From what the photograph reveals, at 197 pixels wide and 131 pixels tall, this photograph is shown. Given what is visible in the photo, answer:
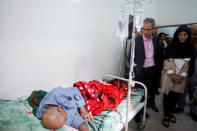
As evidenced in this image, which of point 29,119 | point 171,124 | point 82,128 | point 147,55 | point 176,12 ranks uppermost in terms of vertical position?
point 176,12

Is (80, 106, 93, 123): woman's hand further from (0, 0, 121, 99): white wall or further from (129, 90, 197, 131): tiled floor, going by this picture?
(129, 90, 197, 131): tiled floor

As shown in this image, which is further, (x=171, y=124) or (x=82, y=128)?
(x=171, y=124)

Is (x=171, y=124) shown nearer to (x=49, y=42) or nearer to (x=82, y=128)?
(x=82, y=128)

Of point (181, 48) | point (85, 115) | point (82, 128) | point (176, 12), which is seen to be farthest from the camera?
point (176, 12)

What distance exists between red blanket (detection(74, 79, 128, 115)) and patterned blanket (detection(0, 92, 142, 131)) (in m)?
0.07

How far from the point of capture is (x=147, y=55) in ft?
6.15

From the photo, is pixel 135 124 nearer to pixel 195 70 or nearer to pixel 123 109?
pixel 123 109

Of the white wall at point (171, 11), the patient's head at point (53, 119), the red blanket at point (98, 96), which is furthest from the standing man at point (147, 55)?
the white wall at point (171, 11)

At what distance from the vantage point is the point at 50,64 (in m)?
1.55

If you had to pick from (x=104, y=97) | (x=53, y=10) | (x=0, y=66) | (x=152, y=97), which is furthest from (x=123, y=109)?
(x=53, y=10)

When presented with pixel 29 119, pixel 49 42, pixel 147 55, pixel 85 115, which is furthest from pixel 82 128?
pixel 147 55

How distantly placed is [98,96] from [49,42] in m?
0.93

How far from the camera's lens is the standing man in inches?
71.2

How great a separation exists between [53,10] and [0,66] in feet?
2.86
